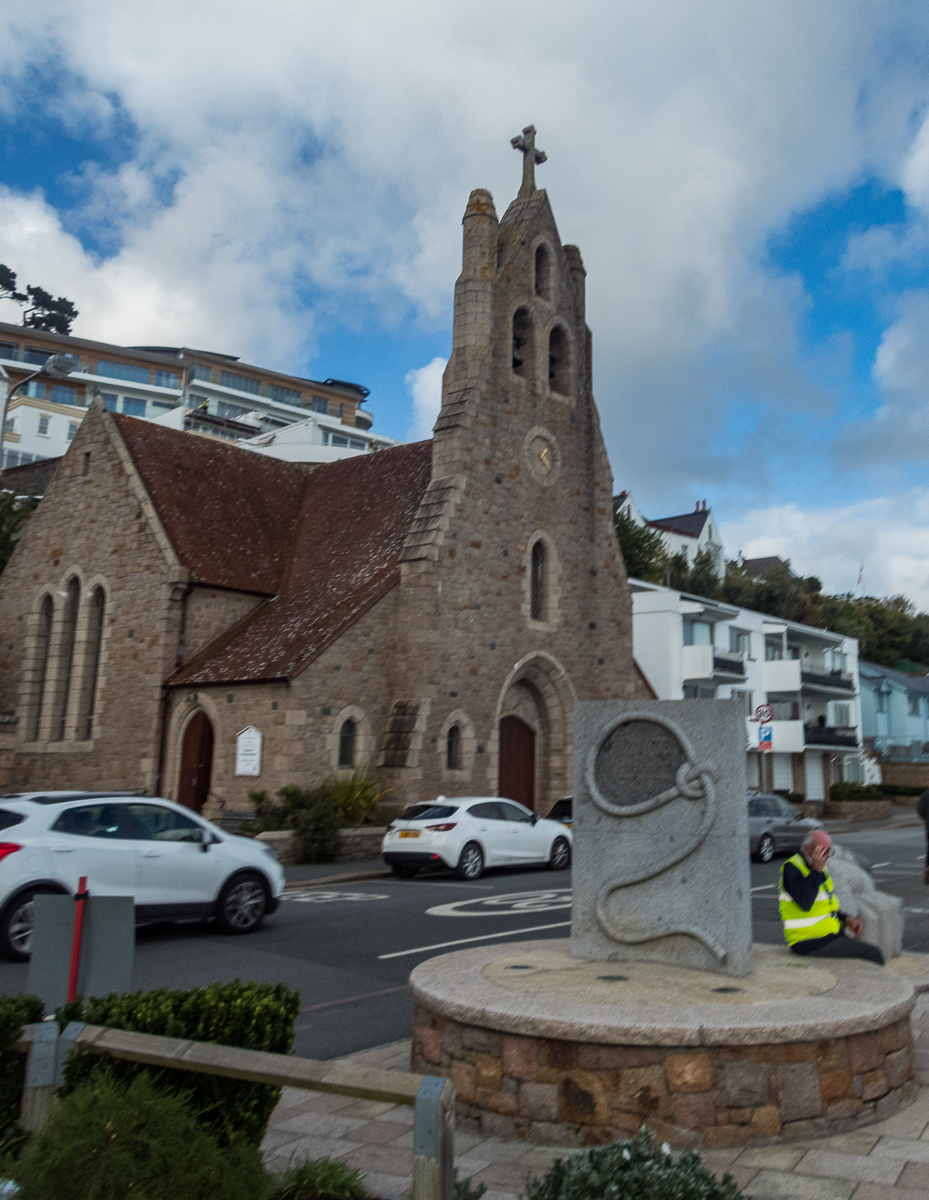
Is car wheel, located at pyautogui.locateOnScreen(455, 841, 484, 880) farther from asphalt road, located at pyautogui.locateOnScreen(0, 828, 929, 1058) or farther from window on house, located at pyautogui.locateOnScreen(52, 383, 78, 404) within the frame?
window on house, located at pyautogui.locateOnScreen(52, 383, 78, 404)

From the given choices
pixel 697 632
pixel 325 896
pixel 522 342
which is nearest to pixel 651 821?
Result: pixel 325 896

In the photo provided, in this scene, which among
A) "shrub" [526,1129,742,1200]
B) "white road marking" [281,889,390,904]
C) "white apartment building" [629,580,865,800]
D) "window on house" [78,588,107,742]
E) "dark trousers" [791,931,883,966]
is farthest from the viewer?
"white apartment building" [629,580,865,800]

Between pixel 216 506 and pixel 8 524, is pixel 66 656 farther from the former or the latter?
pixel 8 524

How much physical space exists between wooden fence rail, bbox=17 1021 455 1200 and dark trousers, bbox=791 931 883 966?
4.50m

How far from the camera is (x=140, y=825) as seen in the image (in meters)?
11.0

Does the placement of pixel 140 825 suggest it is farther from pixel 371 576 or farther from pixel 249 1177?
pixel 371 576

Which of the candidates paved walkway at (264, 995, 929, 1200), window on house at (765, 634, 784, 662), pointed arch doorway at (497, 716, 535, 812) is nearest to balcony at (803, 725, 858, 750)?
window on house at (765, 634, 784, 662)

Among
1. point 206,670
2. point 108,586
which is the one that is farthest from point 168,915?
point 108,586

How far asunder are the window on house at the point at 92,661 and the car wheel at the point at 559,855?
1279cm

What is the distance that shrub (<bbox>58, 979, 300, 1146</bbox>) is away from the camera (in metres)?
3.95

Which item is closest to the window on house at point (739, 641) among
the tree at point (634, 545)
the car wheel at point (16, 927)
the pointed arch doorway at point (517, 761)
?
the tree at point (634, 545)

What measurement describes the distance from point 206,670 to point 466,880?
344 inches

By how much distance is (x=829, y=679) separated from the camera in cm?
4631

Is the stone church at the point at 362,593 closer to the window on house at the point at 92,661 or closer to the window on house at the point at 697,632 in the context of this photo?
the window on house at the point at 92,661
